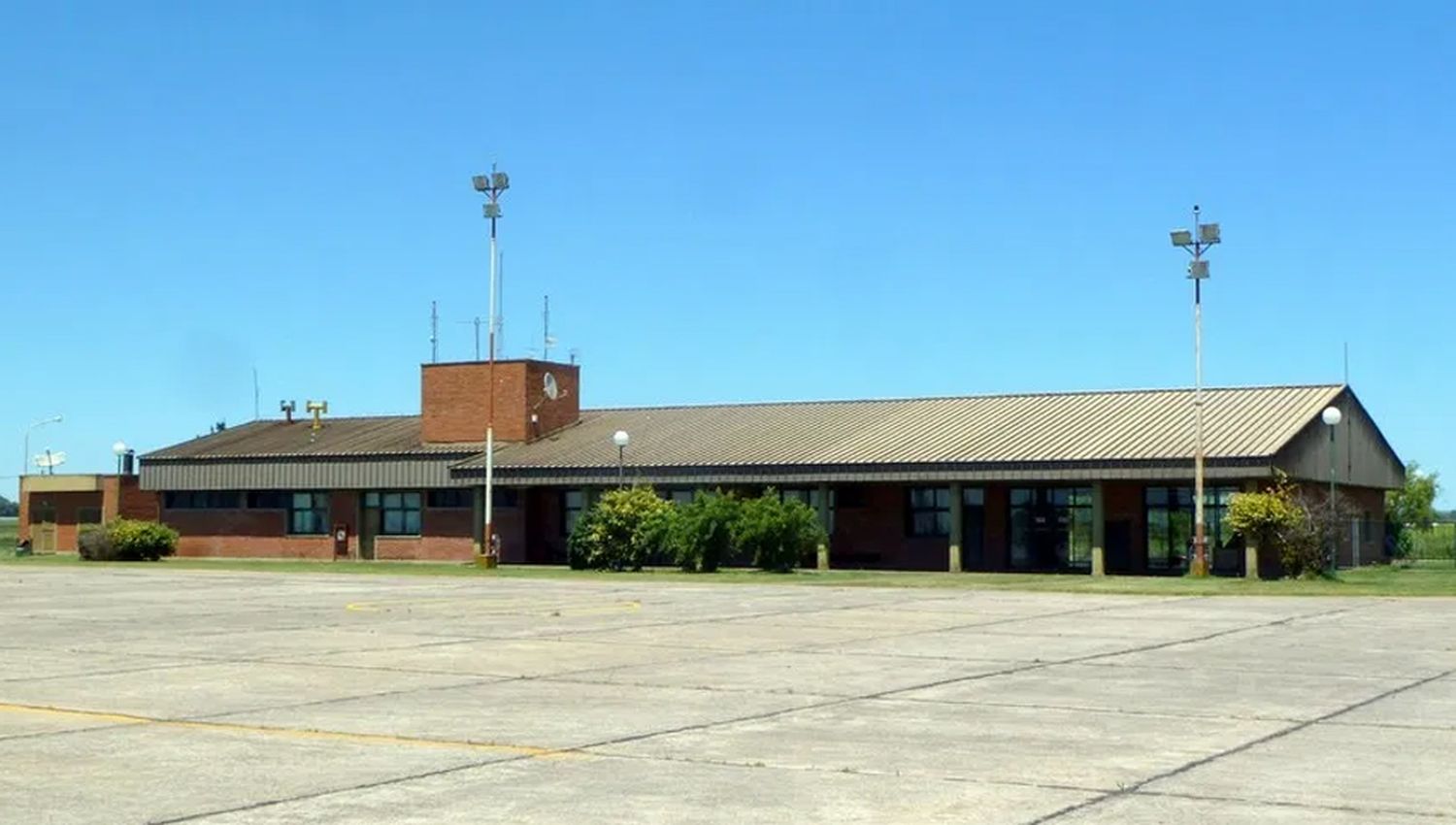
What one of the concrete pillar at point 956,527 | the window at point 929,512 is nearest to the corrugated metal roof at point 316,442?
the window at point 929,512

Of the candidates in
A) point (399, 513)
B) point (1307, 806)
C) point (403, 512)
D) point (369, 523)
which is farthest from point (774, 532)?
point (1307, 806)

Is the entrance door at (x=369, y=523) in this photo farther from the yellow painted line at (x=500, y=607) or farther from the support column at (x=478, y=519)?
the yellow painted line at (x=500, y=607)

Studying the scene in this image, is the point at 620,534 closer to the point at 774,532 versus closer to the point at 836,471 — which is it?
the point at 774,532

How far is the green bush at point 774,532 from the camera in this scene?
48.8 m

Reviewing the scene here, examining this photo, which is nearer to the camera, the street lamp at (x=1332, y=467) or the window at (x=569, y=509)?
the street lamp at (x=1332, y=467)

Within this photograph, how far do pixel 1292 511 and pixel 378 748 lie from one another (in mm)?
35508

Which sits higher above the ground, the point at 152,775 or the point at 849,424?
the point at 849,424

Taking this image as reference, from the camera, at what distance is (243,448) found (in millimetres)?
66375

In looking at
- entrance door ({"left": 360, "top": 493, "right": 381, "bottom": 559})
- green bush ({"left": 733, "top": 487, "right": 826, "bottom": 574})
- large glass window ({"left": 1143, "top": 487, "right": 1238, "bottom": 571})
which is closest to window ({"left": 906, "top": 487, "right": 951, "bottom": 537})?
green bush ({"left": 733, "top": 487, "right": 826, "bottom": 574})

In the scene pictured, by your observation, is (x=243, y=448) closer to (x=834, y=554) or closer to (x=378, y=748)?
(x=834, y=554)

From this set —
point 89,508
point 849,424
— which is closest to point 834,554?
point 849,424

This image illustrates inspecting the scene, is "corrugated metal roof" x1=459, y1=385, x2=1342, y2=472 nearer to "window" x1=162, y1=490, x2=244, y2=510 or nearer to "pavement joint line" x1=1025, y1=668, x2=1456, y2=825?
"window" x1=162, y1=490, x2=244, y2=510

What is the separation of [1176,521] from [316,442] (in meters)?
32.1

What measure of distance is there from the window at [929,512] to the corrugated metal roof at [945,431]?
1.67 m
